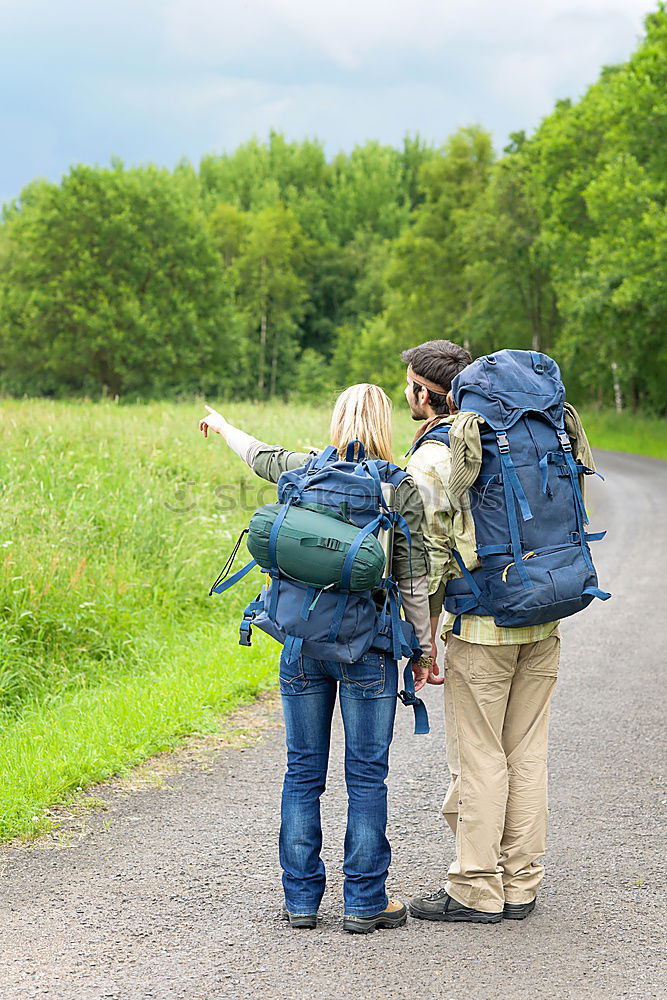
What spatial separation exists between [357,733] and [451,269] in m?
54.8

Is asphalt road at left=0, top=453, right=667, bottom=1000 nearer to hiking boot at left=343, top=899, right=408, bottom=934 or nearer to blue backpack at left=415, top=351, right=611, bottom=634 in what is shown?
hiking boot at left=343, top=899, right=408, bottom=934

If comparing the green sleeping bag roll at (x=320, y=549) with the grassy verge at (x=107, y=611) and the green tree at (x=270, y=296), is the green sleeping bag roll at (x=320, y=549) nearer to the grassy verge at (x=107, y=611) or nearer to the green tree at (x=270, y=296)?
the grassy verge at (x=107, y=611)

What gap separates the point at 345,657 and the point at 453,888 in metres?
1.02

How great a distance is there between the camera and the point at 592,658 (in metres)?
7.68

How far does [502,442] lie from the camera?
355cm

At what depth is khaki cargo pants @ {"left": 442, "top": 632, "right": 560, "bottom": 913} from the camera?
370cm

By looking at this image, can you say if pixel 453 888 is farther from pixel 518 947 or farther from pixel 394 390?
pixel 394 390

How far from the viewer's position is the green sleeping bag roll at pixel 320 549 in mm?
3340

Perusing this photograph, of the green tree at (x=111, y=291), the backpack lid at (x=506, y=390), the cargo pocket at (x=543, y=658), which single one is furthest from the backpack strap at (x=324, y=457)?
the green tree at (x=111, y=291)

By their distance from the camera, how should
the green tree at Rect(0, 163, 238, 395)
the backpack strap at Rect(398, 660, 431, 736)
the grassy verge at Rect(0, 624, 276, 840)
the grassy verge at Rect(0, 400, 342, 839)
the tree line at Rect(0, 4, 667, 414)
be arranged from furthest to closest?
1. the green tree at Rect(0, 163, 238, 395)
2. the tree line at Rect(0, 4, 667, 414)
3. the grassy verge at Rect(0, 400, 342, 839)
4. the grassy verge at Rect(0, 624, 276, 840)
5. the backpack strap at Rect(398, 660, 431, 736)

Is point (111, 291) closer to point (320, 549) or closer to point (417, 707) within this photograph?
point (417, 707)

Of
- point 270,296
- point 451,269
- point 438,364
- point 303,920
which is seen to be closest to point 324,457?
point 438,364

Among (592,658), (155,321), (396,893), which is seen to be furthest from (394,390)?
(396,893)

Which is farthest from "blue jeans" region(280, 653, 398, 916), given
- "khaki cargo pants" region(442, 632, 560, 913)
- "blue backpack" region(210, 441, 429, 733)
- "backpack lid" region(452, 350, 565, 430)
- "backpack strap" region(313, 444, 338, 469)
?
"backpack lid" region(452, 350, 565, 430)
